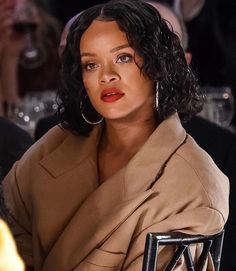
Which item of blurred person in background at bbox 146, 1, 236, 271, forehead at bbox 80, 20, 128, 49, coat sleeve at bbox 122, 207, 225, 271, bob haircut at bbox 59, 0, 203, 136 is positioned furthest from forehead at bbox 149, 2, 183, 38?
coat sleeve at bbox 122, 207, 225, 271

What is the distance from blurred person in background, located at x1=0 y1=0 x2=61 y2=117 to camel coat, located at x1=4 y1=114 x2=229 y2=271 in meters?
2.03

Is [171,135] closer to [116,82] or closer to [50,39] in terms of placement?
[116,82]

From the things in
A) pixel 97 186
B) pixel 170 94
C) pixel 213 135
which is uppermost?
pixel 170 94

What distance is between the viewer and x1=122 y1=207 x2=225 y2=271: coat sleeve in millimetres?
1828

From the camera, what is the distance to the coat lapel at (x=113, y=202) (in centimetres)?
189

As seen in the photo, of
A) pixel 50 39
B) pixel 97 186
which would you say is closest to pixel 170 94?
pixel 97 186

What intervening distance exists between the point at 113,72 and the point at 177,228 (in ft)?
1.06

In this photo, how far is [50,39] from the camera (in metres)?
4.44

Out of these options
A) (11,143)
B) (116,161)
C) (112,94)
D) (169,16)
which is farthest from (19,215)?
(169,16)

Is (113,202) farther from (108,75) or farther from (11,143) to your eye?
(11,143)

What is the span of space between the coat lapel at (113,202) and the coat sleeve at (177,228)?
0.05m

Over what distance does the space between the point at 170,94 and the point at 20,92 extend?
2.72 m

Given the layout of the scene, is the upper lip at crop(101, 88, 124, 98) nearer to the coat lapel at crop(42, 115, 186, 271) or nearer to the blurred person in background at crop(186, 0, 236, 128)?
the coat lapel at crop(42, 115, 186, 271)

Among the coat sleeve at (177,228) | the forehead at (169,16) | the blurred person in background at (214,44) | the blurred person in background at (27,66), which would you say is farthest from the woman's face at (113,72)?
the blurred person in background at (214,44)
